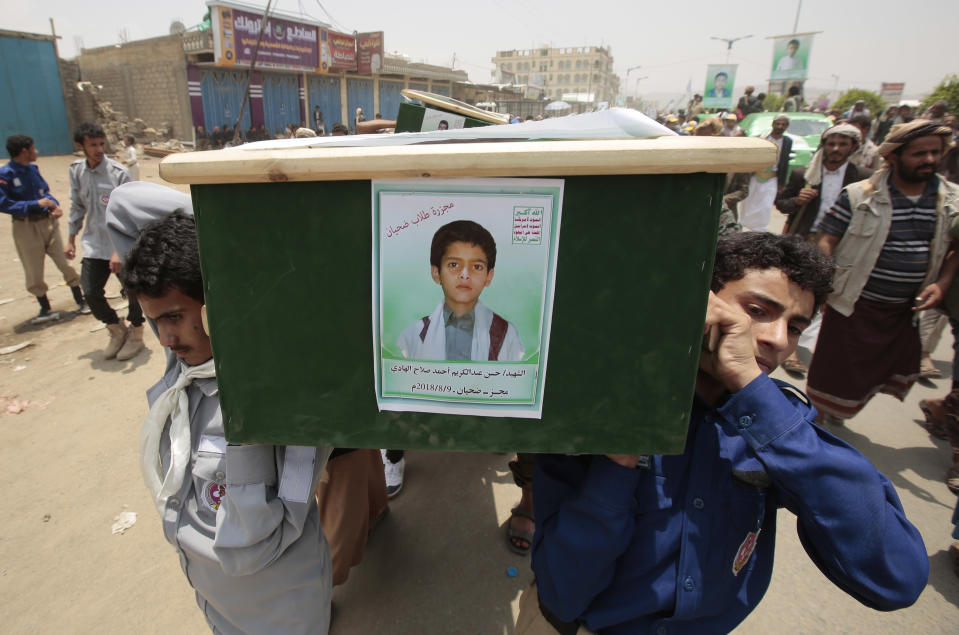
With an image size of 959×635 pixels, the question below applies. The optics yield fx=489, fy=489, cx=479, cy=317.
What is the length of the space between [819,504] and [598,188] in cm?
70

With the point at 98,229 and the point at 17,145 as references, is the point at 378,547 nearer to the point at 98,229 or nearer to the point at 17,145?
the point at 98,229

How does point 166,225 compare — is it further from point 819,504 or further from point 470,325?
point 819,504

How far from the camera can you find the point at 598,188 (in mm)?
669

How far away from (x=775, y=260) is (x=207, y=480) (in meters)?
1.43

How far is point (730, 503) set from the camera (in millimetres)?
1013

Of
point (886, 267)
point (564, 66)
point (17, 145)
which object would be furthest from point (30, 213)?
point (564, 66)

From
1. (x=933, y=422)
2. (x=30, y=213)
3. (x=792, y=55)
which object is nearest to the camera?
(x=933, y=422)

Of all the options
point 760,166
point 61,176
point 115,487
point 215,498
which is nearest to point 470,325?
point 760,166

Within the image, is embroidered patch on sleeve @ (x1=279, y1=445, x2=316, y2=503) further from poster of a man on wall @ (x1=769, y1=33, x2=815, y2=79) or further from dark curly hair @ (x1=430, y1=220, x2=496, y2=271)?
poster of a man on wall @ (x1=769, y1=33, x2=815, y2=79)

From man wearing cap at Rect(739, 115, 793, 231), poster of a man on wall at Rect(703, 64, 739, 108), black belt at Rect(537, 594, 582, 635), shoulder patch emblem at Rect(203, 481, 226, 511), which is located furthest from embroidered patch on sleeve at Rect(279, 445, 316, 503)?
poster of a man on wall at Rect(703, 64, 739, 108)

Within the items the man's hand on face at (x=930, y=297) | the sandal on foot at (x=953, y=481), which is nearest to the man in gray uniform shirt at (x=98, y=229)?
the man's hand on face at (x=930, y=297)

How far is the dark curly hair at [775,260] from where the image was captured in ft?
3.34

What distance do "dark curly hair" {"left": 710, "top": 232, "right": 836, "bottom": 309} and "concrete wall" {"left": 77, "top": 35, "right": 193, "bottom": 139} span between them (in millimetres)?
18571

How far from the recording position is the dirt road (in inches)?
74.5
